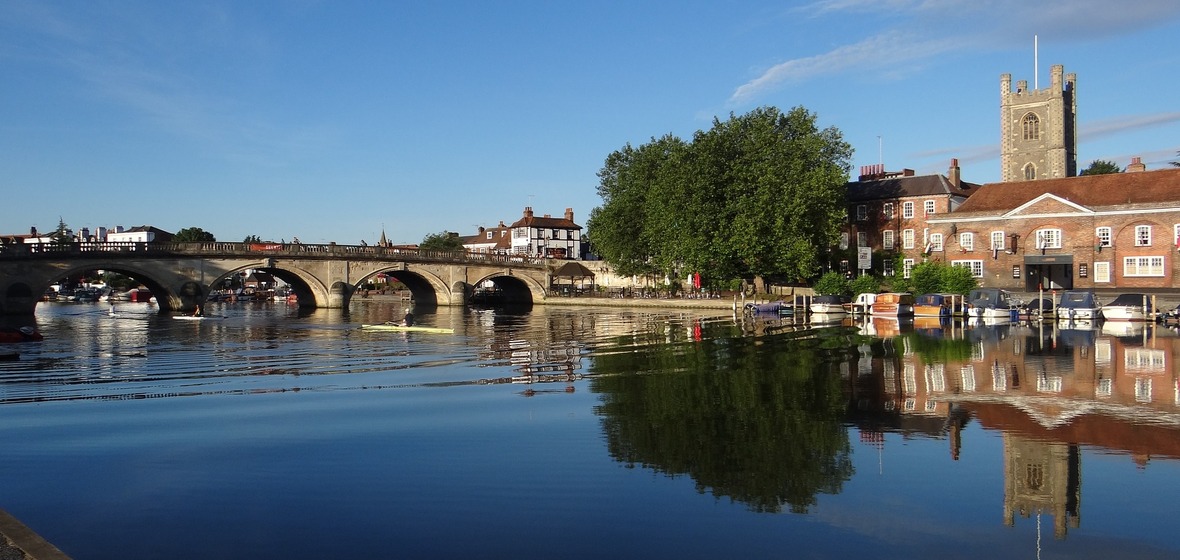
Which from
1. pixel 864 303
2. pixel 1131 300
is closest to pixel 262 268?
pixel 864 303

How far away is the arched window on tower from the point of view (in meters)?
106

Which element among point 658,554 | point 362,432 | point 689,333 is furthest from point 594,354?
point 658,554

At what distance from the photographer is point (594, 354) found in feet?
122

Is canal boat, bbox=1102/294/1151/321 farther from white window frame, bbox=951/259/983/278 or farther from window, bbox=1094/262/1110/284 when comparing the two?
white window frame, bbox=951/259/983/278

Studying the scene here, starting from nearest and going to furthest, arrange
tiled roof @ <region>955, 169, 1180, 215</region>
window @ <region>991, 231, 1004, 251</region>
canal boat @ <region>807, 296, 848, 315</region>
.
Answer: tiled roof @ <region>955, 169, 1180, 215</region>, canal boat @ <region>807, 296, 848, 315</region>, window @ <region>991, 231, 1004, 251</region>

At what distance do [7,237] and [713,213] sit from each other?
174 metres

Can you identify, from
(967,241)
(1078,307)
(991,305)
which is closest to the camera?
(1078,307)

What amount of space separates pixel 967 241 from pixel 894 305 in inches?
681

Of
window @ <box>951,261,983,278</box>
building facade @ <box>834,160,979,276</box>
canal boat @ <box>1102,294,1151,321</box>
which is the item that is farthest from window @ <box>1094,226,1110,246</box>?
canal boat @ <box>1102,294,1151,321</box>

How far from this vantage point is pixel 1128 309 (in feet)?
178

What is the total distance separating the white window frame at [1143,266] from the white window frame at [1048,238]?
15.9ft

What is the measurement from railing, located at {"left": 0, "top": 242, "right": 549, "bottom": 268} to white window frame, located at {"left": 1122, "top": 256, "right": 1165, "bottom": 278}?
5943 cm

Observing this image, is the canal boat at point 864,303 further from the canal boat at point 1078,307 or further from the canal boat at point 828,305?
the canal boat at point 1078,307

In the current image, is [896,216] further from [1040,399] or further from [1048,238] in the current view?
[1040,399]
